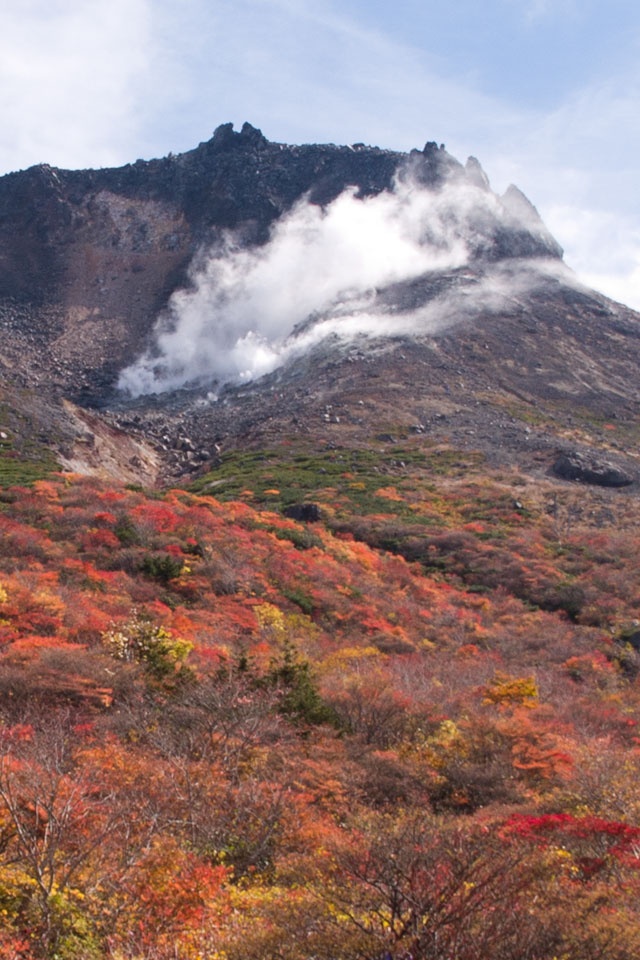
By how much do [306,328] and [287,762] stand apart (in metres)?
72.6

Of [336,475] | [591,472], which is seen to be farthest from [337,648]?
[591,472]

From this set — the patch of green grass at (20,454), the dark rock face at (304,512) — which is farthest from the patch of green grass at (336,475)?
the patch of green grass at (20,454)

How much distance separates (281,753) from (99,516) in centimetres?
1514

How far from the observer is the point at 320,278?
86.3 meters

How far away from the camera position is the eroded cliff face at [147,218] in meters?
86.1

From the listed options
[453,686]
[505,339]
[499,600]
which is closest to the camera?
[453,686]

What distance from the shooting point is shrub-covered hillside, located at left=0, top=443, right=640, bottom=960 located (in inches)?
196

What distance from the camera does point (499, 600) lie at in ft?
83.7

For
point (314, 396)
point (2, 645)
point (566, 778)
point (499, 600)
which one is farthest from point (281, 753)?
point (314, 396)

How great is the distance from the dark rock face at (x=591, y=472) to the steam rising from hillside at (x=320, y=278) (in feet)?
99.1

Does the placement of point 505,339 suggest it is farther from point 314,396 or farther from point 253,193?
point 253,193

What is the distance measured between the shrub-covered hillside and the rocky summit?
26.6 m

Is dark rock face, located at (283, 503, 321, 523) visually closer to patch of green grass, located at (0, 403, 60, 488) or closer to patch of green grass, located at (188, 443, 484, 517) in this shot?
patch of green grass, located at (188, 443, 484, 517)

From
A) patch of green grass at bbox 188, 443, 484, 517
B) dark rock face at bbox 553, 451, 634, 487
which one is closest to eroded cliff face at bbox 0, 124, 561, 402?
patch of green grass at bbox 188, 443, 484, 517
